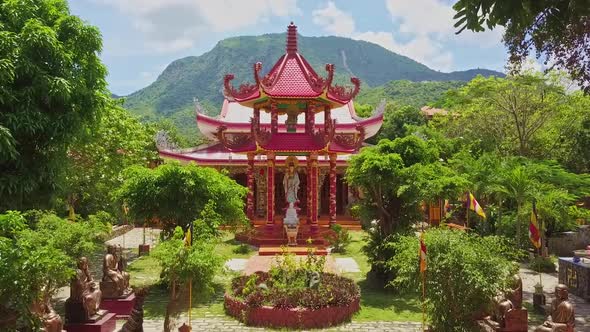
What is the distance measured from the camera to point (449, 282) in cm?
780

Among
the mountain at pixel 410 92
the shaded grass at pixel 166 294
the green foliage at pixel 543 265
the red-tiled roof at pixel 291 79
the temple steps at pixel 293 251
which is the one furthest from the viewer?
the mountain at pixel 410 92

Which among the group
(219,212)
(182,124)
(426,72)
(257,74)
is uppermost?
(426,72)

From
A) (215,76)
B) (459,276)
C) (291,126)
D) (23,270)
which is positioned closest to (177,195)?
(23,270)

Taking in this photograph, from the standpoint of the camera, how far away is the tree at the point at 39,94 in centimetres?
858

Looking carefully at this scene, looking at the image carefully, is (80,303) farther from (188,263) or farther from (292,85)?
(292,85)

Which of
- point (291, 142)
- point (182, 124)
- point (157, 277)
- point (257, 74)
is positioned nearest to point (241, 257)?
point (157, 277)

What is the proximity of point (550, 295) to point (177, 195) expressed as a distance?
10.1 meters

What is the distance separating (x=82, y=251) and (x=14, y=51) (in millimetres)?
4267

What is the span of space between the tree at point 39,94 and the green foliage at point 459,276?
22.4ft

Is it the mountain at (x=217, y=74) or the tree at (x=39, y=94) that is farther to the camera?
the mountain at (x=217, y=74)

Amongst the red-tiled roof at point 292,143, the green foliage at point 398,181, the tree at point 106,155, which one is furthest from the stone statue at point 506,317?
the red-tiled roof at point 292,143

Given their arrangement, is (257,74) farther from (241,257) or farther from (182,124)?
(182,124)

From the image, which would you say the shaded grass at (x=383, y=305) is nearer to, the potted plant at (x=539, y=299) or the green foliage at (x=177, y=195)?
the potted plant at (x=539, y=299)

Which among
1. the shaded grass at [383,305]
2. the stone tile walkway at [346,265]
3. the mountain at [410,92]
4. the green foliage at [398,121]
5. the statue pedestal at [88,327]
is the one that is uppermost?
the mountain at [410,92]
